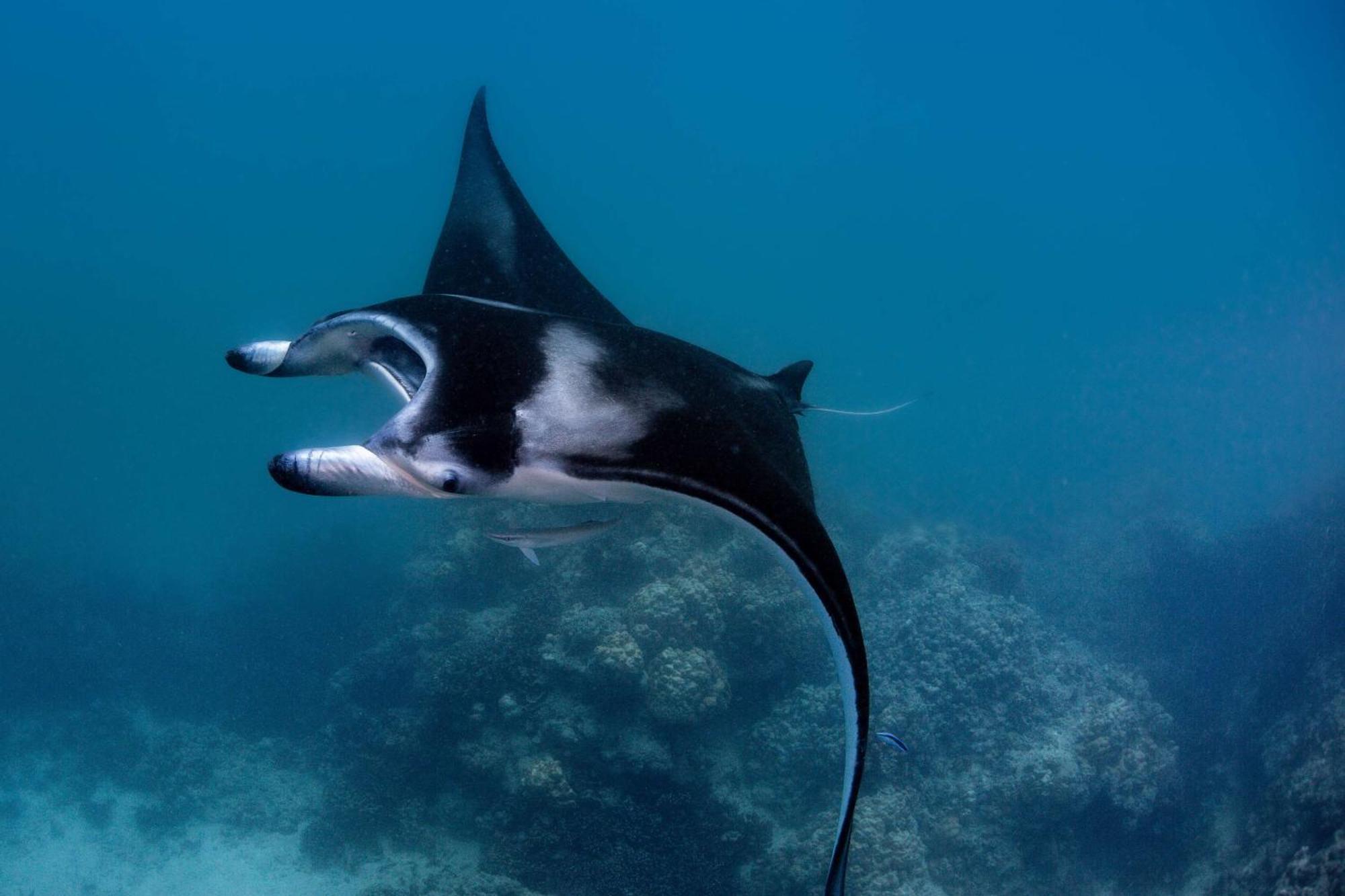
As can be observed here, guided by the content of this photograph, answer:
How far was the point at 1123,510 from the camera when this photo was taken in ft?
71.1

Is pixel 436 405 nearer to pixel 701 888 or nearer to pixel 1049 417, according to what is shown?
pixel 701 888

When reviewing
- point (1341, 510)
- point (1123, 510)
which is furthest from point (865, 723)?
point (1123, 510)

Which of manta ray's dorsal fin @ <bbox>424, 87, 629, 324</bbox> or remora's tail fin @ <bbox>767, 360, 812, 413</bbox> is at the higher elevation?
manta ray's dorsal fin @ <bbox>424, 87, 629, 324</bbox>

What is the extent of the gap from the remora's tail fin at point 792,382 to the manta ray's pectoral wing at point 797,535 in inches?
68.2

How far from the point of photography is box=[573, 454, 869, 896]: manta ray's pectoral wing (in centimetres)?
164

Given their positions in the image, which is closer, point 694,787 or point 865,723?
point 865,723

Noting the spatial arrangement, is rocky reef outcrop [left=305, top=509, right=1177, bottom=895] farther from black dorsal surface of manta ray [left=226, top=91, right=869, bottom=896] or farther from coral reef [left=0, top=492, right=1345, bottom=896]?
black dorsal surface of manta ray [left=226, top=91, right=869, bottom=896]

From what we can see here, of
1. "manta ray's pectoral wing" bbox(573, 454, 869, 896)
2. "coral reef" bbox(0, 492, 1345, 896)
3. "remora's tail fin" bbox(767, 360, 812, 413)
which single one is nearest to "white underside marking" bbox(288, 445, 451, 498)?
"manta ray's pectoral wing" bbox(573, 454, 869, 896)

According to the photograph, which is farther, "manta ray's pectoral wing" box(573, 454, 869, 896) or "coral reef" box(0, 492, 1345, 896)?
"coral reef" box(0, 492, 1345, 896)

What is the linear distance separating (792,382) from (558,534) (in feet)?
5.36

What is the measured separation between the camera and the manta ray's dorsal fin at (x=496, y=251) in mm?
4051

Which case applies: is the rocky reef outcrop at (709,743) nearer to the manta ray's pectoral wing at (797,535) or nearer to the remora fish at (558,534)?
the remora fish at (558,534)

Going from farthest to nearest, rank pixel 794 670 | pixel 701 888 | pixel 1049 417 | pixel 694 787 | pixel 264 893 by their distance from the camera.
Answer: pixel 1049 417, pixel 264 893, pixel 794 670, pixel 694 787, pixel 701 888

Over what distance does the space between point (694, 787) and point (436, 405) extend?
23.2 ft
